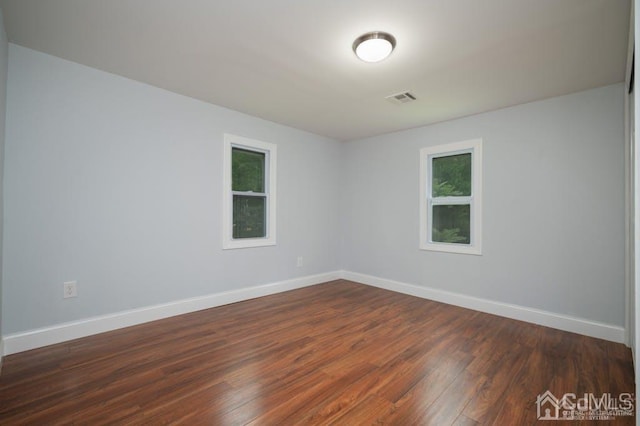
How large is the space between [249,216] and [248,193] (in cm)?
32

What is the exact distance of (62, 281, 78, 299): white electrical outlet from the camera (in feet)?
8.55

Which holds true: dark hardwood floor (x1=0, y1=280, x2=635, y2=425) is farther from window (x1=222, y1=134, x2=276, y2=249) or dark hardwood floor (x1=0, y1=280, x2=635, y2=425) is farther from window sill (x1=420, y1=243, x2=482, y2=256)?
window (x1=222, y1=134, x2=276, y2=249)

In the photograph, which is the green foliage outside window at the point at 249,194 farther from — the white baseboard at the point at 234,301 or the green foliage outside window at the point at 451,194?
the green foliage outside window at the point at 451,194

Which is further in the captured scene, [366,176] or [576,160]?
[366,176]

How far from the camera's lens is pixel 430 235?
4254mm

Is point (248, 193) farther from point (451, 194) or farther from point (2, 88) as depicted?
point (451, 194)

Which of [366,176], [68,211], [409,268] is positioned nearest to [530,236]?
[409,268]

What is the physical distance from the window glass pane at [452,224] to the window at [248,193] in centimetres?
236

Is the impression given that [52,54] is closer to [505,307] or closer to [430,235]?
[430,235]

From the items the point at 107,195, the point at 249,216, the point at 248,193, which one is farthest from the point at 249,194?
the point at 107,195

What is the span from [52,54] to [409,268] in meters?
4.65

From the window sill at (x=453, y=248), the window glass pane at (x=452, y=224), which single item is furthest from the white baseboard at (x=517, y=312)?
the window glass pane at (x=452, y=224)

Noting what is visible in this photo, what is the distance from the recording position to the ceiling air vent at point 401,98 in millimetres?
3202

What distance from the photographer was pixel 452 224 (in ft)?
13.3
